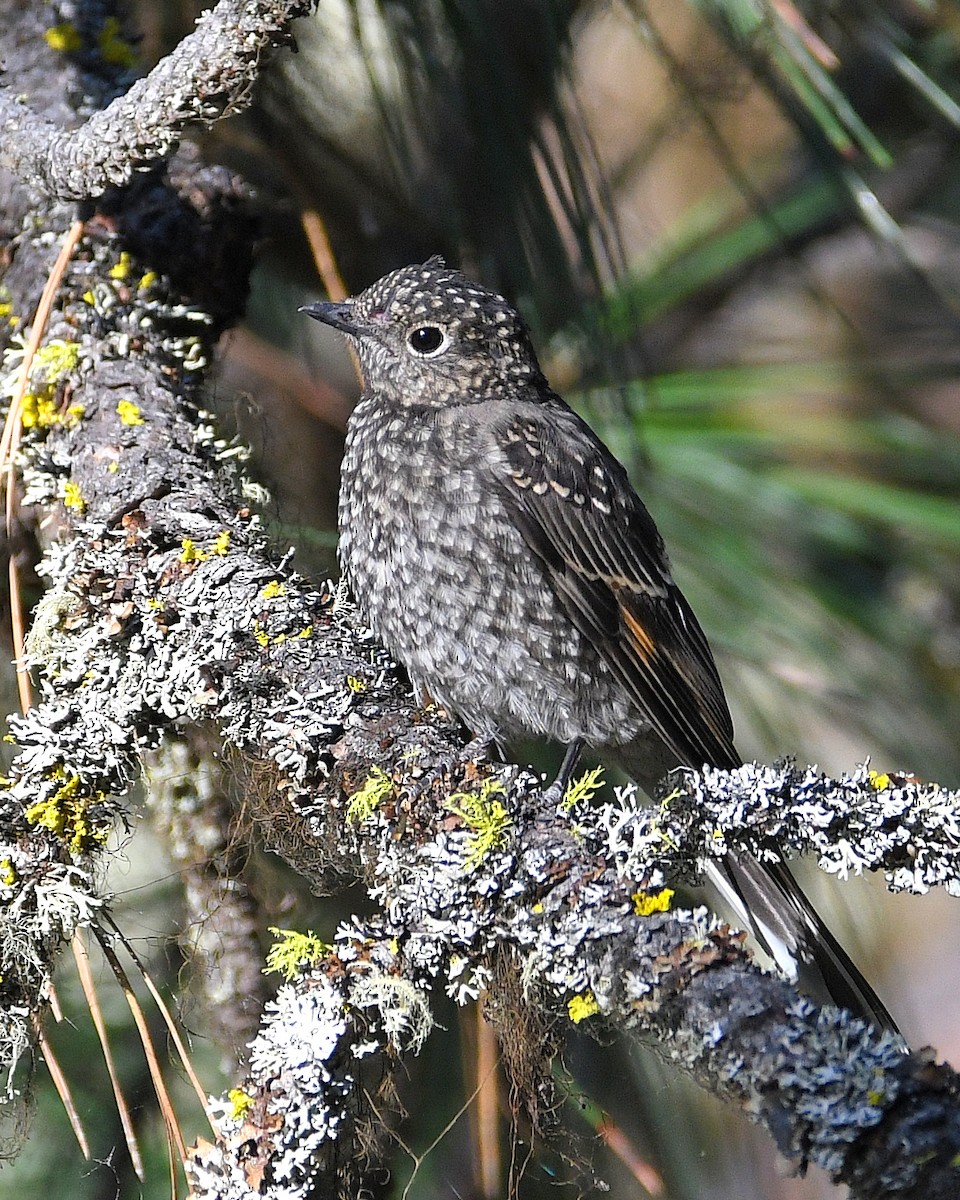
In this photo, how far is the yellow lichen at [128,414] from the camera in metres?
2.01

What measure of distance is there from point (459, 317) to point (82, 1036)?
4.69 feet

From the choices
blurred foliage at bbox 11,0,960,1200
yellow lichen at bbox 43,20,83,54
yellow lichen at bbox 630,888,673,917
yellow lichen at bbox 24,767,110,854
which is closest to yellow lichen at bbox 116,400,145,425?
blurred foliage at bbox 11,0,960,1200

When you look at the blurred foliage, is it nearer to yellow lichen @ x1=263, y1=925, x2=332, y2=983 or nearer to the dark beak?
the dark beak

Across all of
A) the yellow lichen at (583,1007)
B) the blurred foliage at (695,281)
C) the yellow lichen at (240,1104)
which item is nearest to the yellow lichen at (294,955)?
the yellow lichen at (240,1104)

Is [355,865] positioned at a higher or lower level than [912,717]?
higher

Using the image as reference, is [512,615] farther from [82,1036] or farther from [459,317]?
[82,1036]

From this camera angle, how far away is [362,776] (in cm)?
159

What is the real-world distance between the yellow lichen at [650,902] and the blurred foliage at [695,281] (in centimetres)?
66

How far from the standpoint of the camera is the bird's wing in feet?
7.05

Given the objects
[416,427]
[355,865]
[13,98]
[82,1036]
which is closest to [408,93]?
[416,427]

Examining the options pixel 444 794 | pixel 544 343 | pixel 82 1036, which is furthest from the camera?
pixel 544 343

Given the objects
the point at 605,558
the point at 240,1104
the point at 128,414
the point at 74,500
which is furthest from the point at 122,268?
the point at 240,1104

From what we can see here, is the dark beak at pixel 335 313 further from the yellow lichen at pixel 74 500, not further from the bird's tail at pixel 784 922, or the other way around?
the bird's tail at pixel 784 922

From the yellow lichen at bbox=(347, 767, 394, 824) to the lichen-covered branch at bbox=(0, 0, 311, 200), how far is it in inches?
42.7
